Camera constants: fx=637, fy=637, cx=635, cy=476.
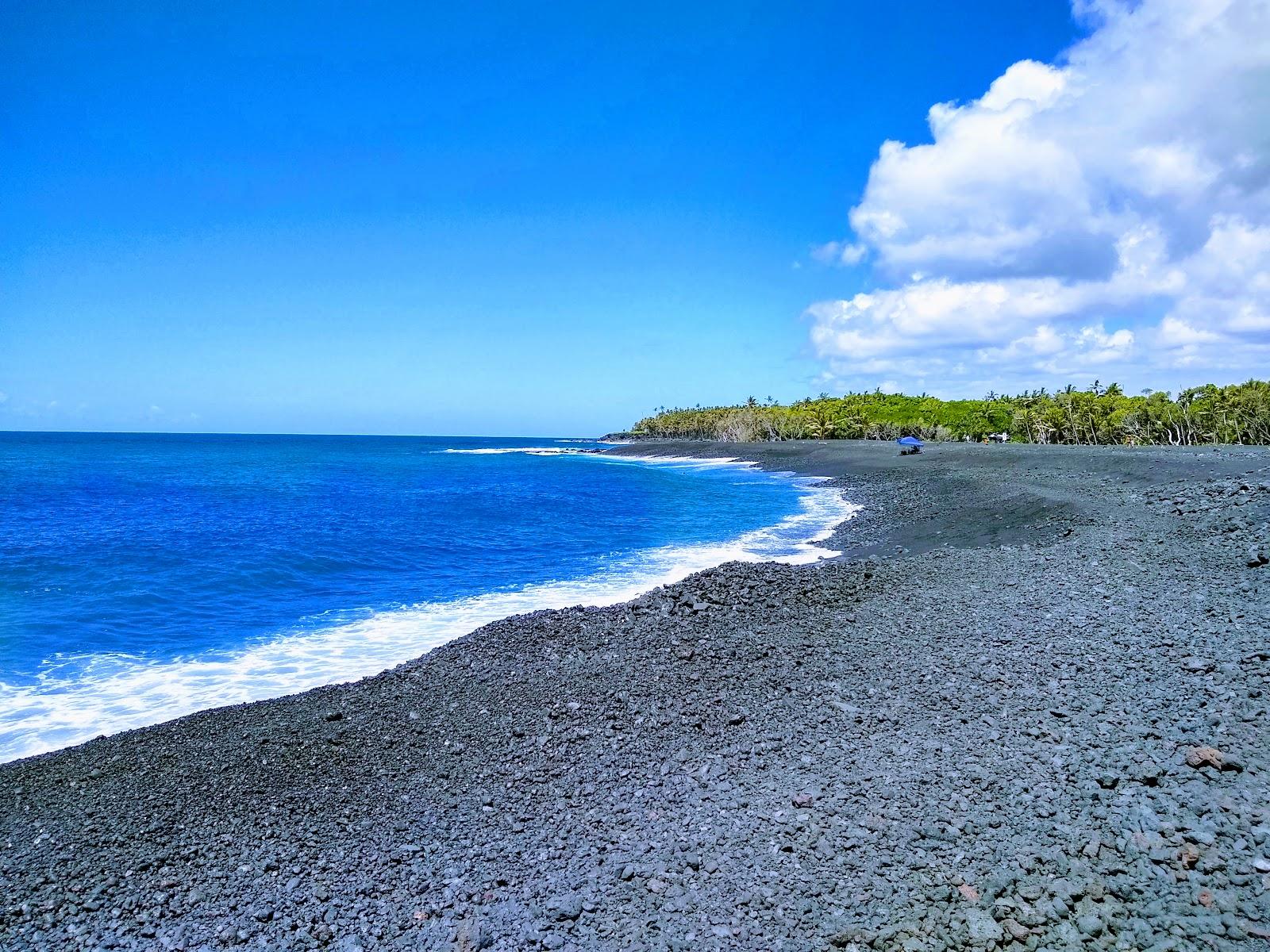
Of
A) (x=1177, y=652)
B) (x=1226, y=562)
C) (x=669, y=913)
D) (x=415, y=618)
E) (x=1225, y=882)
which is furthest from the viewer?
(x=415, y=618)

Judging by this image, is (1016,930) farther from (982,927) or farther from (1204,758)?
(1204,758)

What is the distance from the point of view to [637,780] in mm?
7320

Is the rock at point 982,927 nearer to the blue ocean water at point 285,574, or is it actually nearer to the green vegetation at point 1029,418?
the blue ocean water at point 285,574

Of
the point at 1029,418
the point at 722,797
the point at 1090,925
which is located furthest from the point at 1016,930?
the point at 1029,418

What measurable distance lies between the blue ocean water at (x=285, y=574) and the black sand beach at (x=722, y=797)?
8.62ft

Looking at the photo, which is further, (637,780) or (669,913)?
(637,780)

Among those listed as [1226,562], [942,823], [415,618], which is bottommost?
[415,618]

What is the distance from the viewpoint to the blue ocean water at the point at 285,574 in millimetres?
12391

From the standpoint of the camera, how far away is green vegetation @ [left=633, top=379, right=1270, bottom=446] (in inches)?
2975

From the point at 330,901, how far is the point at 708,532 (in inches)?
1001

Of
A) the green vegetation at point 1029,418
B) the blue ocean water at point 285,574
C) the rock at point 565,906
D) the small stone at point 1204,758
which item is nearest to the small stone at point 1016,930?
the small stone at point 1204,758

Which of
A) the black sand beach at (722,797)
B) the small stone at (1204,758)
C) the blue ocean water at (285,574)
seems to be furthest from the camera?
the blue ocean water at (285,574)

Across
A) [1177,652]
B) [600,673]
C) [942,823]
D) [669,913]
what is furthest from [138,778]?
[1177,652]

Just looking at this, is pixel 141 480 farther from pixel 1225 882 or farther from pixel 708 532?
pixel 1225 882
